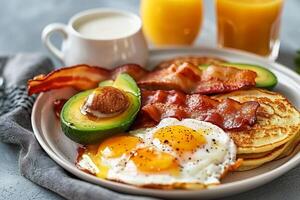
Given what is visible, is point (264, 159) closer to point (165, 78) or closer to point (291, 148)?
point (291, 148)

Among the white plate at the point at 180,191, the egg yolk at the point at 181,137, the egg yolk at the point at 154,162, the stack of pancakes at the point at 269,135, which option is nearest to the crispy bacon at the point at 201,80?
the stack of pancakes at the point at 269,135

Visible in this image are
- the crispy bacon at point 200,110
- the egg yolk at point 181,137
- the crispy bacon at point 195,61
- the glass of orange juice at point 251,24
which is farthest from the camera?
the glass of orange juice at point 251,24

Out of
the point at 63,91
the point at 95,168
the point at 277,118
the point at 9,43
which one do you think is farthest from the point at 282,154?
the point at 9,43

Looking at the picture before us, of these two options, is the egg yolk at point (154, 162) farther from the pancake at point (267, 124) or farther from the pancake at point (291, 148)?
the pancake at point (291, 148)

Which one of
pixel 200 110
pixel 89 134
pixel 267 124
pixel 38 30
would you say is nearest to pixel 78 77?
pixel 89 134

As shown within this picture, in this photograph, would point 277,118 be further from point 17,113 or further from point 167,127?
point 17,113

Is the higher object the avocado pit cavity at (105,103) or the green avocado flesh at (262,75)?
the avocado pit cavity at (105,103)

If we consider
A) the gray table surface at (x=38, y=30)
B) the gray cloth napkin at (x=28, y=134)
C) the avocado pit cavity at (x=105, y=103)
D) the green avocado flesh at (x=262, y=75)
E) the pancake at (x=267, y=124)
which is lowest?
the gray table surface at (x=38, y=30)
